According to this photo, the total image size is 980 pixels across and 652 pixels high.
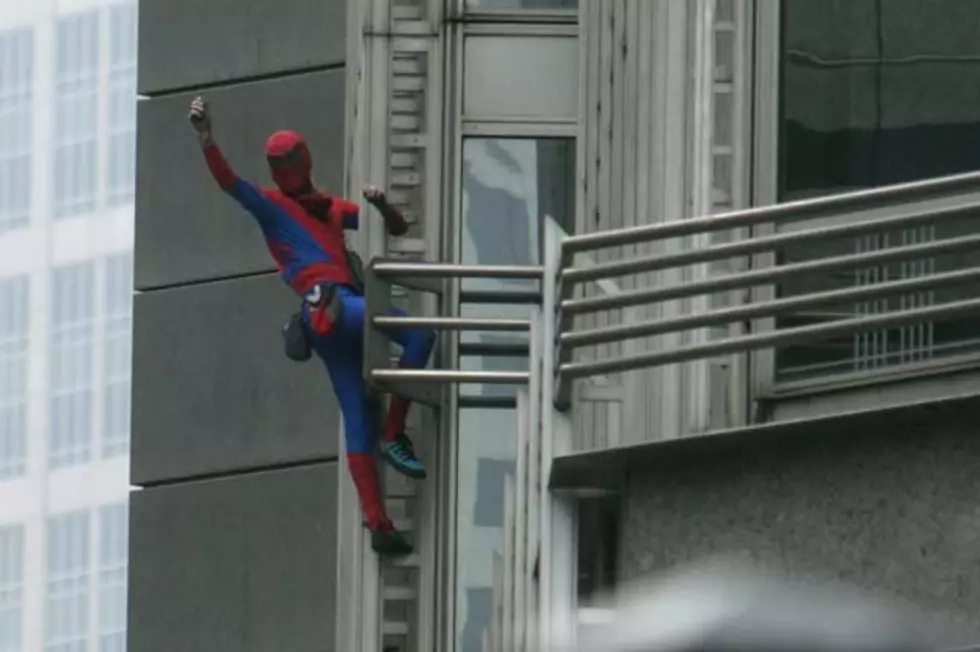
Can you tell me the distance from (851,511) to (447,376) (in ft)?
14.0

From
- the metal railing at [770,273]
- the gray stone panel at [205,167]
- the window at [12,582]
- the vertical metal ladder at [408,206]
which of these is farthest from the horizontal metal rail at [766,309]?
the window at [12,582]

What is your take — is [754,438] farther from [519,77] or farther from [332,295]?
[519,77]

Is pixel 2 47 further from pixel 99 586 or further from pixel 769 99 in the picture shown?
Answer: pixel 769 99

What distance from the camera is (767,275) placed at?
1986cm

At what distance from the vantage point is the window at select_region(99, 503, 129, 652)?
229 ft

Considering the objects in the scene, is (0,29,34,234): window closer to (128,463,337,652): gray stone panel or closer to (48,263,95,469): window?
(48,263,95,469): window

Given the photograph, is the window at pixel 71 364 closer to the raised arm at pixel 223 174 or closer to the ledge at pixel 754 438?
the raised arm at pixel 223 174

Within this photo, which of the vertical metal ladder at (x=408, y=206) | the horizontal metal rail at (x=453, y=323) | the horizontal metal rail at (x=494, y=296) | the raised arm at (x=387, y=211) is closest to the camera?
the horizontal metal rail at (x=453, y=323)

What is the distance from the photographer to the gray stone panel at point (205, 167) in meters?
34.2

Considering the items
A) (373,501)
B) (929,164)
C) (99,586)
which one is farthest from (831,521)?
(99,586)

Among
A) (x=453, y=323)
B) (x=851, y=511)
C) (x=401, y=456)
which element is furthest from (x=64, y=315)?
(x=851, y=511)

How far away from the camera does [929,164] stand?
20.5 metres

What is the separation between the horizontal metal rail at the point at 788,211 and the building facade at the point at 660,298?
4 centimetres

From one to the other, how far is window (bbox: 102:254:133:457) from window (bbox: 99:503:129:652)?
817 mm
